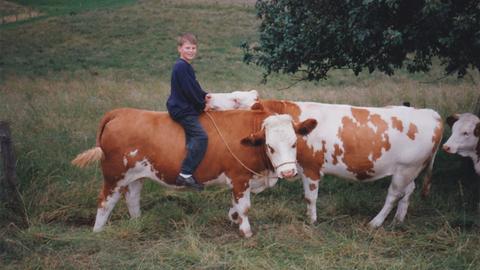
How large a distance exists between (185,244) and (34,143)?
179 inches

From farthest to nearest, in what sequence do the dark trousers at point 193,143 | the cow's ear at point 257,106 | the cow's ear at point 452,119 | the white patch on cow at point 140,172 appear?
1. the cow's ear at point 452,119
2. the cow's ear at point 257,106
3. the white patch on cow at point 140,172
4. the dark trousers at point 193,143

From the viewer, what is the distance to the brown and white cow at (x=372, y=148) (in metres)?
6.77

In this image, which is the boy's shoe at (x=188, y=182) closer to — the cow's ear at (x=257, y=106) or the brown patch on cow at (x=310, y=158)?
the cow's ear at (x=257, y=106)

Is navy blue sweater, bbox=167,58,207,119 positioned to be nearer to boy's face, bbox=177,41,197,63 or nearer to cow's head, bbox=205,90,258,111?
boy's face, bbox=177,41,197,63

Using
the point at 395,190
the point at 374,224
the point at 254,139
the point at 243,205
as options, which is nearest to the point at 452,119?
the point at 395,190

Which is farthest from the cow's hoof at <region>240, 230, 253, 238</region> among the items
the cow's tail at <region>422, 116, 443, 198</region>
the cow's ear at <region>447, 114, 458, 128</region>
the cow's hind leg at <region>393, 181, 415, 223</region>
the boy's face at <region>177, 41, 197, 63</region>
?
the cow's ear at <region>447, 114, 458, 128</region>

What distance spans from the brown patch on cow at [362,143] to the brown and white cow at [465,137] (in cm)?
105

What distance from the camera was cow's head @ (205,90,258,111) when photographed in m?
6.75

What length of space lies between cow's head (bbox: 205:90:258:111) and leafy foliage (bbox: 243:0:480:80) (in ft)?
5.51

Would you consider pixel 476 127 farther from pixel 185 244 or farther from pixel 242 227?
pixel 185 244

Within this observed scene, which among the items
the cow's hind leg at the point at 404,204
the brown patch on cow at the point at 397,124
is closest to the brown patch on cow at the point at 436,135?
the brown patch on cow at the point at 397,124

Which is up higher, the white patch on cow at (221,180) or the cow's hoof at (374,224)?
the white patch on cow at (221,180)

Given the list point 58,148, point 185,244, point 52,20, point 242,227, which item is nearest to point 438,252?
point 242,227

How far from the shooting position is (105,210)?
648cm
